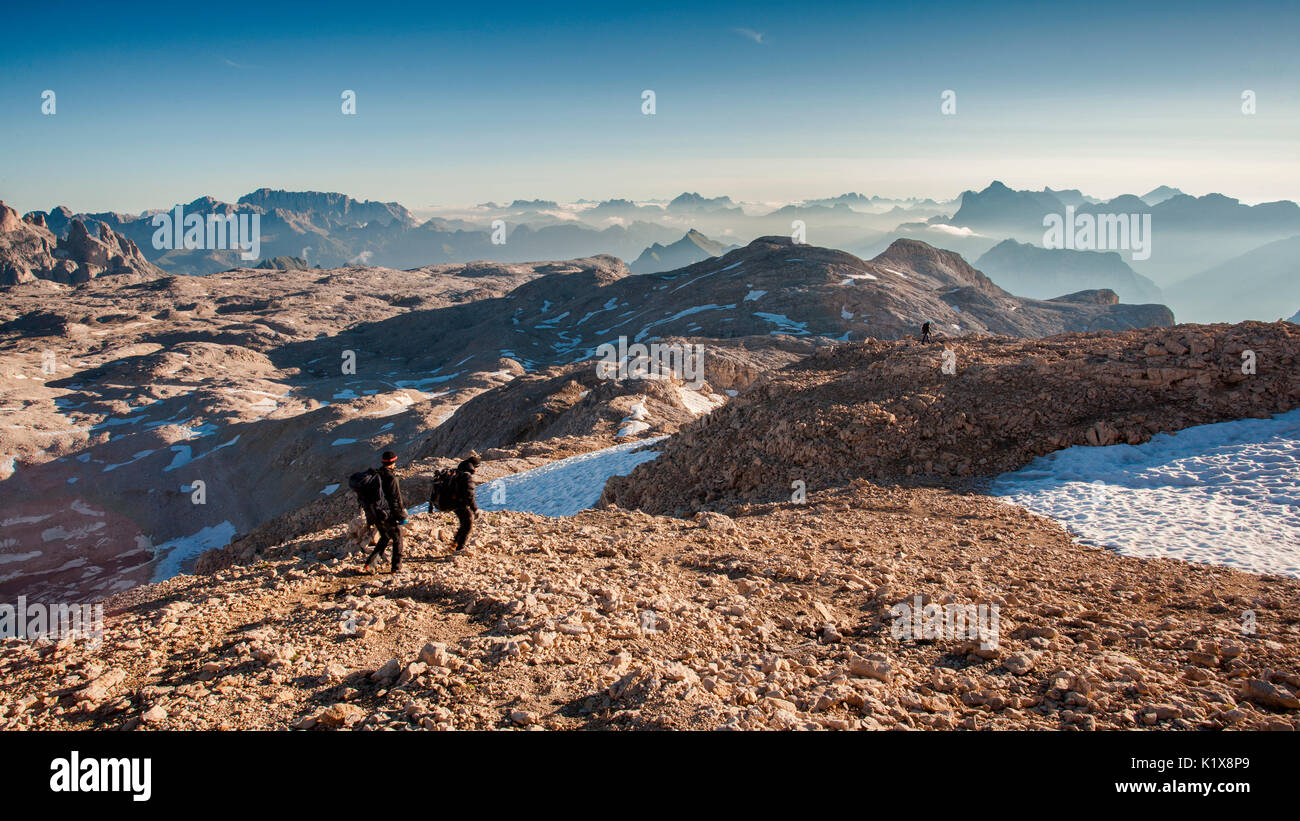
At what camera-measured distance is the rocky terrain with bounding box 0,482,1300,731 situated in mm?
5551

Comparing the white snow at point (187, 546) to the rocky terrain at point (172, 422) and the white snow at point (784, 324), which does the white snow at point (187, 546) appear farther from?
the white snow at point (784, 324)

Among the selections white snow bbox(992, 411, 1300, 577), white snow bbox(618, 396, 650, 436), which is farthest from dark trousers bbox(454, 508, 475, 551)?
white snow bbox(618, 396, 650, 436)

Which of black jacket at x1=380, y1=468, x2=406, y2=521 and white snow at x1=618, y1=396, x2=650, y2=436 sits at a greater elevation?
black jacket at x1=380, y1=468, x2=406, y2=521

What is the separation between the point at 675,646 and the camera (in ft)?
23.2

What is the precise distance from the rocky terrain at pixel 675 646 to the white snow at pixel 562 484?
8775mm

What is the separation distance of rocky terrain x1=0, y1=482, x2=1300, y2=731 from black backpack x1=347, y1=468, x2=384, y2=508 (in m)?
1.14

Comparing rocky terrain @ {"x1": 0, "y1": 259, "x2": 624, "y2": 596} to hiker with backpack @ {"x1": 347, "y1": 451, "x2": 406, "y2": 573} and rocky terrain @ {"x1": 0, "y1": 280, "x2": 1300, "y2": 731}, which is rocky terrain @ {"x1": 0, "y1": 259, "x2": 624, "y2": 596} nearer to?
rocky terrain @ {"x1": 0, "y1": 280, "x2": 1300, "y2": 731}

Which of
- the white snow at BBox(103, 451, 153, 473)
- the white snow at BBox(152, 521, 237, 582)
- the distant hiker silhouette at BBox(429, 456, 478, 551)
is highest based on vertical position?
the distant hiker silhouette at BBox(429, 456, 478, 551)

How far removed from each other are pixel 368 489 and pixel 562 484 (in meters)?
12.6

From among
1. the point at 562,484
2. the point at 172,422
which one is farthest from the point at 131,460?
the point at 562,484

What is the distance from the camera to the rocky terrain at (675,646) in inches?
219

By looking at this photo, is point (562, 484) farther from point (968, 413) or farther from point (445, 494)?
point (968, 413)

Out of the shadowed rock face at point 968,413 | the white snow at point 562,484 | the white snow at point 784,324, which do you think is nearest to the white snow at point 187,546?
the white snow at point 562,484
